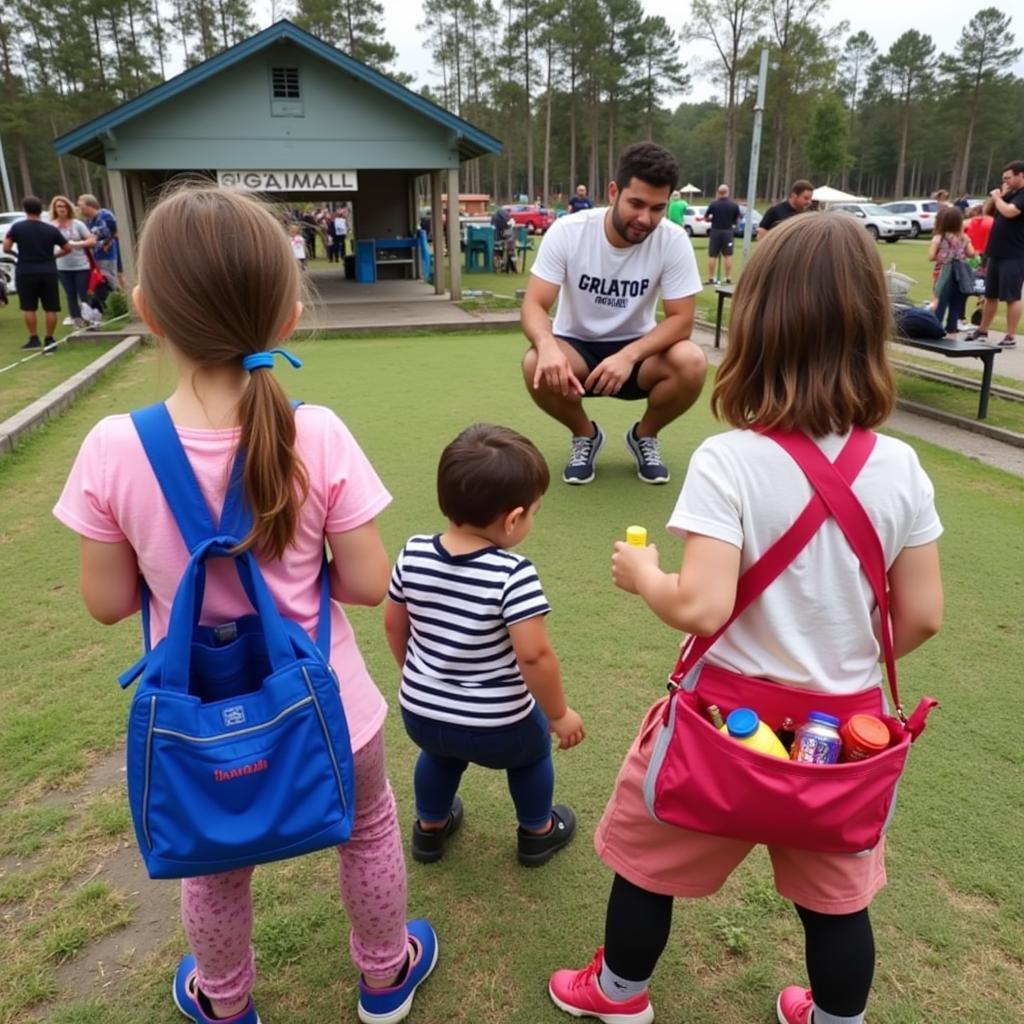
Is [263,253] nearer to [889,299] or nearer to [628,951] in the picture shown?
[889,299]

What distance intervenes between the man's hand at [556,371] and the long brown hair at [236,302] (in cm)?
278

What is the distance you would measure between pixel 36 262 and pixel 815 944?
33.4 ft

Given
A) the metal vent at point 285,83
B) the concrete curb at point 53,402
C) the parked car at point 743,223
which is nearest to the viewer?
the concrete curb at point 53,402

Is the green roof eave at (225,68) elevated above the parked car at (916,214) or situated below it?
above

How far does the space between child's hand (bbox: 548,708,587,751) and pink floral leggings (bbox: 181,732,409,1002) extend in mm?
387

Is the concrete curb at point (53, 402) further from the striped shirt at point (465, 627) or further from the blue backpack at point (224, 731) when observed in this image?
the blue backpack at point (224, 731)

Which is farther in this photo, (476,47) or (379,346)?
(476,47)

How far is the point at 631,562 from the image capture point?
4.62 ft

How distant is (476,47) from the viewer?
5338cm

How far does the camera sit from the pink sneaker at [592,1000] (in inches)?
62.1

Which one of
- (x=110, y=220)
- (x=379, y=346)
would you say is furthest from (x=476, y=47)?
(x=379, y=346)

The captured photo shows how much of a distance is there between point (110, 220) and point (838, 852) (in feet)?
48.2

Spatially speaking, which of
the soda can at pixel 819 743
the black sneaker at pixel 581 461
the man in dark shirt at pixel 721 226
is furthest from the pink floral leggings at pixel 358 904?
the man in dark shirt at pixel 721 226

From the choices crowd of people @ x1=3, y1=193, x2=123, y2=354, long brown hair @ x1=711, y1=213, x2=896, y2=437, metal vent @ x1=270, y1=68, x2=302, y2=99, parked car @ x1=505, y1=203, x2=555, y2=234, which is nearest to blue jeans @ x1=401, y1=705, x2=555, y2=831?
long brown hair @ x1=711, y1=213, x2=896, y2=437
